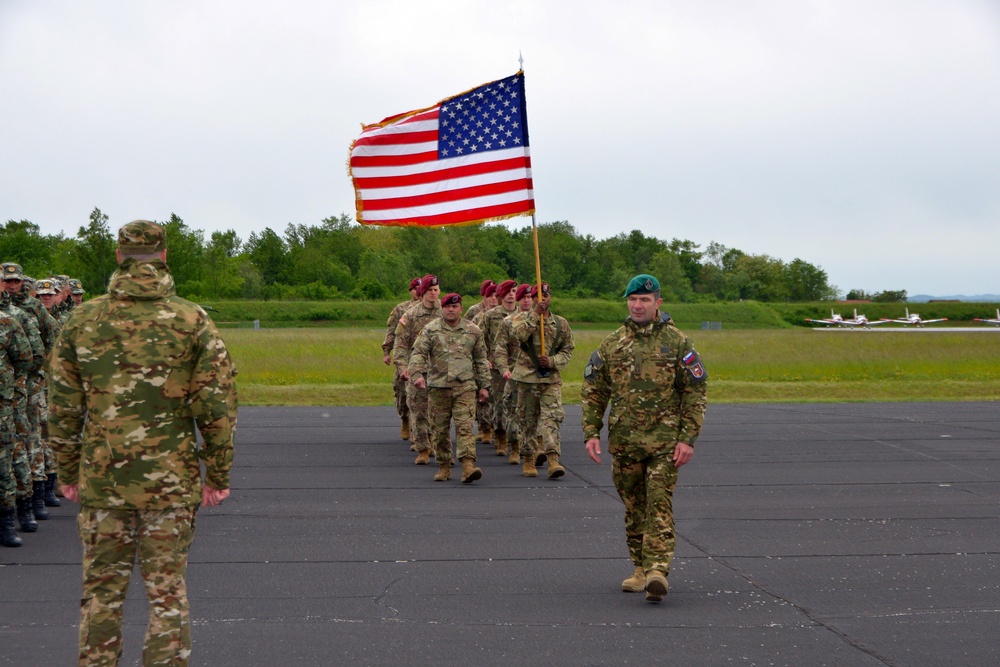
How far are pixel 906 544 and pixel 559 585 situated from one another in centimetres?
313

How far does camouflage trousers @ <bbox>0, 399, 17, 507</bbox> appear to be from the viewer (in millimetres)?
8742

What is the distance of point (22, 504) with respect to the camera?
9414 mm

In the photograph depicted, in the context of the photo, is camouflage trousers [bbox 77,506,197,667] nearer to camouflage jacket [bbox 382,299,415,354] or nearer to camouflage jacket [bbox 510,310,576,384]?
camouflage jacket [bbox 510,310,576,384]

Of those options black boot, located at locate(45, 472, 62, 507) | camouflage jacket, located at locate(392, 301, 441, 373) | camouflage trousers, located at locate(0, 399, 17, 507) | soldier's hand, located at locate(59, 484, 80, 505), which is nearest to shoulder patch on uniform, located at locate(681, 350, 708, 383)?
soldier's hand, located at locate(59, 484, 80, 505)

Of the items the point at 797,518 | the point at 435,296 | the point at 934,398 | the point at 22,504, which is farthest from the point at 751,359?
the point at 22,504

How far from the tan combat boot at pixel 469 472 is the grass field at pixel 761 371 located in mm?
11214

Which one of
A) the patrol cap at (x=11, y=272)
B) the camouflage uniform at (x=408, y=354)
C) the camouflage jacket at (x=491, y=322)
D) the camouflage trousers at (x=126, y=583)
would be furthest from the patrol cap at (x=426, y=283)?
the camouflage trousers at (x=126, y=583)

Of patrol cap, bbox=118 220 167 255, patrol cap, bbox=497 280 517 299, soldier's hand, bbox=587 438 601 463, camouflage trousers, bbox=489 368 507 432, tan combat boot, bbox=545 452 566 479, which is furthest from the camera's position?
camouflage trousers, bbox=489 368 507 432

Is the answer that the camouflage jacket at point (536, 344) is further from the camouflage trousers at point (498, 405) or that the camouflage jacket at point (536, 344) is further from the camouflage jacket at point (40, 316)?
the camouflage jacket at point (40, 316)

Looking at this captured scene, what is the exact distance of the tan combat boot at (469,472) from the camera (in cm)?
1179

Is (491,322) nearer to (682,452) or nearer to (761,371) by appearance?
(682,452)

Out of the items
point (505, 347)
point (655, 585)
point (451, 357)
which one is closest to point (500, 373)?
point (505, 347)

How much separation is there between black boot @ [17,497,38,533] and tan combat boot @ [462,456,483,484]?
4283 mm

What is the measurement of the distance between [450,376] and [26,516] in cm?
451
